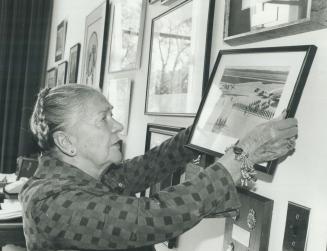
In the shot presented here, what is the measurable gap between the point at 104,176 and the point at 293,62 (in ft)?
2.60

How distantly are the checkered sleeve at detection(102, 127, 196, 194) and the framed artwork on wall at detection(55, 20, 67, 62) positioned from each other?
246cm

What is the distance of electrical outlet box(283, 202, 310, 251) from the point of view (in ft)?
3.26

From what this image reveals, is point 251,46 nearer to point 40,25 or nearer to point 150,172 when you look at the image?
point 150,172

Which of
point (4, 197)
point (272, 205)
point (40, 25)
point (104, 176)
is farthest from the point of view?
point (40, 25)

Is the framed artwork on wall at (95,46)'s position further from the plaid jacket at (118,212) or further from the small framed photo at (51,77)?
the plaid jacket at (118,212)

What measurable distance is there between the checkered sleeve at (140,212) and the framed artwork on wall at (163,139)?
538 mm

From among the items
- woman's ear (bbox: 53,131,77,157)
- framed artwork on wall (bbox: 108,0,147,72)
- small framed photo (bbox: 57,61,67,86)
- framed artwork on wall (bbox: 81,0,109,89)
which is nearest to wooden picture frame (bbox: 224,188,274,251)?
woman's ear (bbox: 53,131,77,157)

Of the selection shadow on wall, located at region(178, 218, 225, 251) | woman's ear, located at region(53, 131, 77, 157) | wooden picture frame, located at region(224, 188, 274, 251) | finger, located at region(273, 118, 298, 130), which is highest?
finger, located at region(273, 118, 298, 130)

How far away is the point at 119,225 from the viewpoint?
3.30 ft

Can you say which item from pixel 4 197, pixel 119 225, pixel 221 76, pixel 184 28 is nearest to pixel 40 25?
pixel 4 197

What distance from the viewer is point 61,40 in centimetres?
386

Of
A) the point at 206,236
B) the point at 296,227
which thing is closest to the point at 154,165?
the point at 206,236

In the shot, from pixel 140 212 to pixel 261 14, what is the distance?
0.58 meters

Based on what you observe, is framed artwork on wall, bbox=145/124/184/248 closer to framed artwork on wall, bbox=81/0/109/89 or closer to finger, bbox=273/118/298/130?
finger, bbox=273/118/298/130
